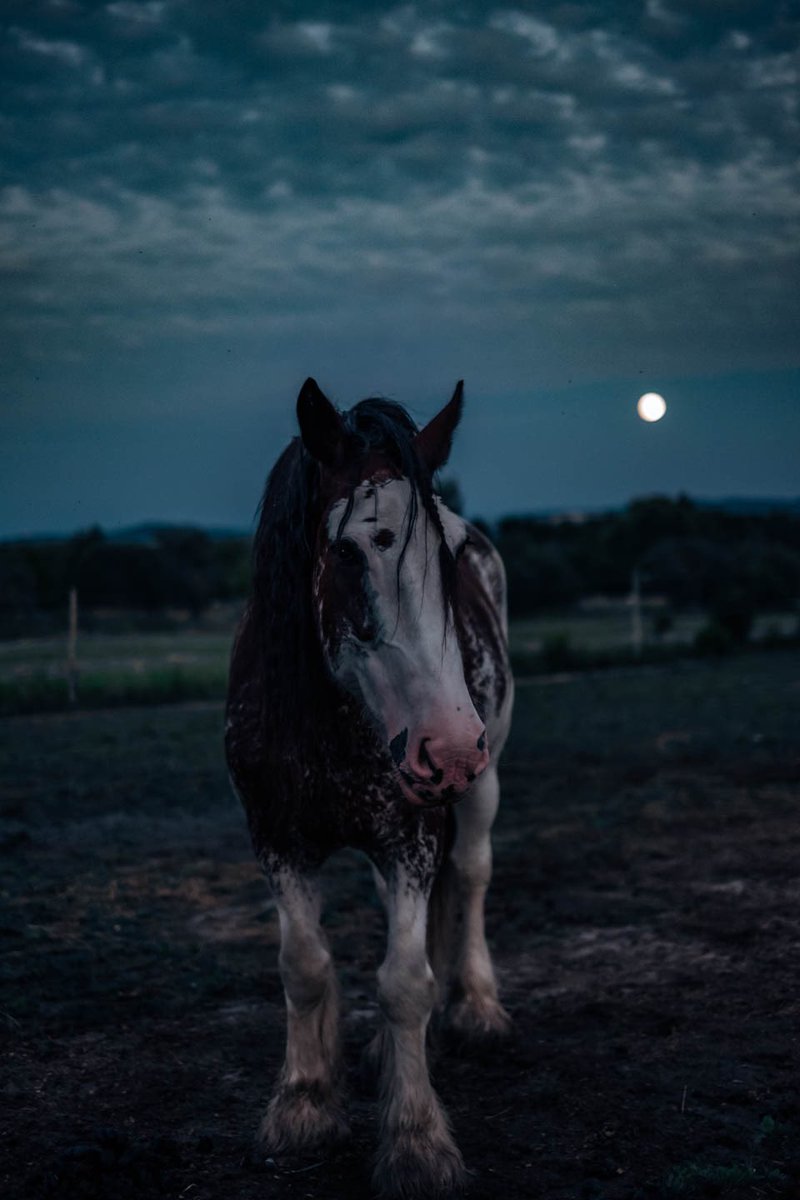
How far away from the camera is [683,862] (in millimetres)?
6871

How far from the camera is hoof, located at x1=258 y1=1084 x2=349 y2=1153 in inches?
129

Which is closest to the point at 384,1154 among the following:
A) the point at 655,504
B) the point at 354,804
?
the point at 354,804

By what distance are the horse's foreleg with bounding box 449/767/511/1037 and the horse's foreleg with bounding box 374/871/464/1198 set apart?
3.10 ft

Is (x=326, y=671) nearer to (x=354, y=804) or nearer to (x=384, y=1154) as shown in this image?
(x=354, y=804)

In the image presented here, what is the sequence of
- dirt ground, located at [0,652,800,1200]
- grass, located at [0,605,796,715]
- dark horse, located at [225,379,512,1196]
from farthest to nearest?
1. grass, located at [0,605,796,715]
2. dirt ground, located at [0,652,800,1200]
3. dark horse, located at [225,379,512,1196]

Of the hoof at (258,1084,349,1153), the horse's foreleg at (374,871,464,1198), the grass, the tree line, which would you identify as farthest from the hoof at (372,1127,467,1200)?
the tree line

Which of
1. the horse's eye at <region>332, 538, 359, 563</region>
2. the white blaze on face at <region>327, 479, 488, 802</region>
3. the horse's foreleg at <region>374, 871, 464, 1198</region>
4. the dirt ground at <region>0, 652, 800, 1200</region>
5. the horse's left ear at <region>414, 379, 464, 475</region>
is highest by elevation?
the horse's left ear at <region>414, 379, 464, 475</region>

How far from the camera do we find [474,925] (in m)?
4.44

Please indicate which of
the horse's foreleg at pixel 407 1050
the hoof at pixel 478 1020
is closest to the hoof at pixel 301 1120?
the horse's foreleg at pixel 407 1050

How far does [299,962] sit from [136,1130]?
77 centimetres

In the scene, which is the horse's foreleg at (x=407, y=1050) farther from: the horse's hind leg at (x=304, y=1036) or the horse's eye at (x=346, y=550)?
the horse's eye at (x=346, y=550)

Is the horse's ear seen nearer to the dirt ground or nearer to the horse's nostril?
the horse's nostril

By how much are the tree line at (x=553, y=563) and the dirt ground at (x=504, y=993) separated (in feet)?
36.9

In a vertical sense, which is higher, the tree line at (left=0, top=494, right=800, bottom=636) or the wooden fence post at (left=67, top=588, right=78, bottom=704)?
the tree line at (left=0, top=494, right=800, bottom=636)
